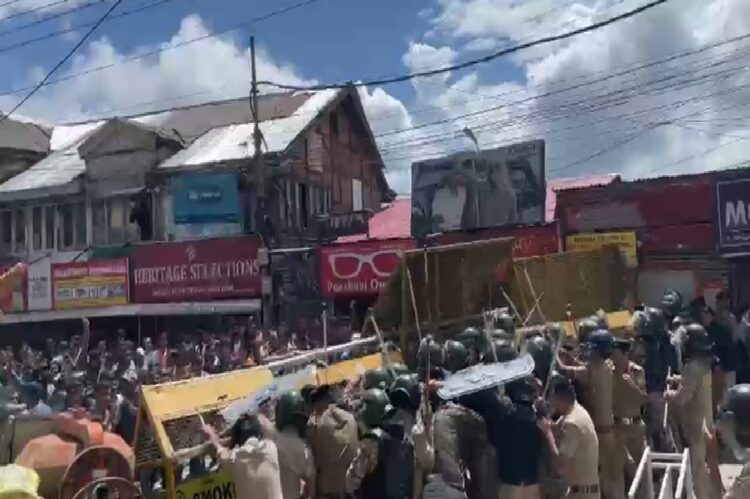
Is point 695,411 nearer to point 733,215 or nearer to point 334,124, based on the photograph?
point 733,215

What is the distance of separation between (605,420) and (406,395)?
2832 mm

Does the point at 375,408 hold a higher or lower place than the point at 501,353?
lower

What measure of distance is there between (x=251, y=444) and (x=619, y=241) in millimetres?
14000

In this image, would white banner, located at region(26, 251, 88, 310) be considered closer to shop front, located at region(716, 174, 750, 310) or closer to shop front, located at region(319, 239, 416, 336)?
shop front, located at region(319, 239, 416, 336)

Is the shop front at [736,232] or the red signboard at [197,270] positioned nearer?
the shop front at [736,232]

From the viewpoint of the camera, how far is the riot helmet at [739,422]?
141 inches

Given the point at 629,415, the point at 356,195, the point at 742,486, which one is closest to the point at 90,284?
the point at 356,195

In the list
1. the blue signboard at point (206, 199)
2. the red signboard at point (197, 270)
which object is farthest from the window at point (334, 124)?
the red signboard at point (197, 270)

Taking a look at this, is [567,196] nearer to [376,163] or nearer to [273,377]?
[273,377]

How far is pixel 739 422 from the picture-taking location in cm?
359

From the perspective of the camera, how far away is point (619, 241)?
63.0 ft

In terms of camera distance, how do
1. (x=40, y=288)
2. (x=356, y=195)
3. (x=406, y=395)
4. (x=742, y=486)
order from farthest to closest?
(x=356, y=195) → (x=40, y=288) → (x=406, y=395) → (x=742, y=486)

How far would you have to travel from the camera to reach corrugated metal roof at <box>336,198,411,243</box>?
2623cm

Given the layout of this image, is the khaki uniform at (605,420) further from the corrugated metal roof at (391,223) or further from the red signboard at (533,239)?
the corrugated metal roof at (391,223)
